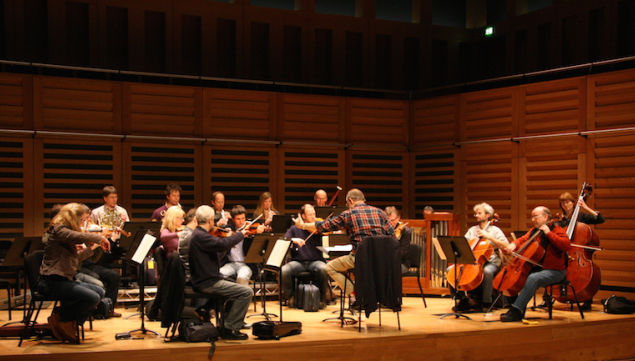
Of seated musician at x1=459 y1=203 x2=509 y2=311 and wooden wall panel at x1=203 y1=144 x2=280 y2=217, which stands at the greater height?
wooden wall panel at x1=203 y1=144 x2=280 y2=217

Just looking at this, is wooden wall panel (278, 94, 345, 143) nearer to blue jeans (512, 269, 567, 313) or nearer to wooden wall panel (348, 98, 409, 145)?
wooden wall panel (348, 98, 409, 145)

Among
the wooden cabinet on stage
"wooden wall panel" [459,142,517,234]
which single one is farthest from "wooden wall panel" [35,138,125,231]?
"wooden wall panel" [459,142,517,234]

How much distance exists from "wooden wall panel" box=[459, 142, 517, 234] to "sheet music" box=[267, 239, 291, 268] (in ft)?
16.6

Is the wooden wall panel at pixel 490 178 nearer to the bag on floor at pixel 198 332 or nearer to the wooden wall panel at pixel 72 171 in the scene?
the wooden wall panel at pixel 72 171

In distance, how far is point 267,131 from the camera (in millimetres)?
10383

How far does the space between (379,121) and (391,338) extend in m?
6.03

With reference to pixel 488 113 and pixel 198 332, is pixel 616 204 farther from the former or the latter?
pixel 198 332

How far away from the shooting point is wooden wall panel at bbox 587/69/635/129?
338 inches

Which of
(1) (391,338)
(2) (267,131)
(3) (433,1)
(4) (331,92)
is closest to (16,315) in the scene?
(1) (391,338)

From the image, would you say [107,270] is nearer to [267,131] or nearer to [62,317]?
[62,317]

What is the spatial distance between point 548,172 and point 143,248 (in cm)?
644

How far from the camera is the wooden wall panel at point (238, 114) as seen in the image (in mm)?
10047

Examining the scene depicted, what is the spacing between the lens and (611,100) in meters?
8.76

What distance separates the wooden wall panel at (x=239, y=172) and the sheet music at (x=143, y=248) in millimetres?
4372
